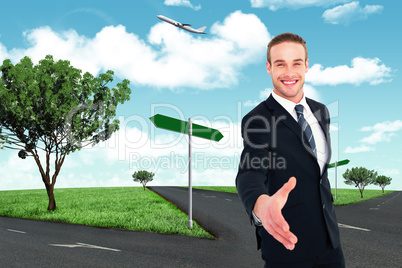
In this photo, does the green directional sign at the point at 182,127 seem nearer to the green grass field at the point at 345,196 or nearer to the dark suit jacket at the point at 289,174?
the dark suit jacket at the point at 289,174

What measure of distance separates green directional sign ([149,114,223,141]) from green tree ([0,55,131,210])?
467 inches

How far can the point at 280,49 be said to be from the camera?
100 inches

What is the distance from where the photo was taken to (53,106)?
19.9m

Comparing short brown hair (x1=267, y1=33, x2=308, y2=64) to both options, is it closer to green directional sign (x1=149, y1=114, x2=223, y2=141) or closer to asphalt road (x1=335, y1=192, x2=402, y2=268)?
asphalt road (x1=335, y1=192, x2=402, y2=268)

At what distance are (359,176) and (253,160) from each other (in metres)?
52.2

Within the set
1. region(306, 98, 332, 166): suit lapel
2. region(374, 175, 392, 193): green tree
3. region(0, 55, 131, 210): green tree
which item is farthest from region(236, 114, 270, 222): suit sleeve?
region(374, 175, 392, 193): green tree

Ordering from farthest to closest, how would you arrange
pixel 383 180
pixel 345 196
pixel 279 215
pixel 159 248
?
1. pixel 383 180
2. pixel 345 196
3. pixel 159 248
4. pixel 279 215

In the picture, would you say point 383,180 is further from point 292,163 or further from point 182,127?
point 292,163

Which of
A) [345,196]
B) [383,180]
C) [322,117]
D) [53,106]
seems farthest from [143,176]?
[322,117]

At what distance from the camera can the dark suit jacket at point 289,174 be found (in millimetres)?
2340

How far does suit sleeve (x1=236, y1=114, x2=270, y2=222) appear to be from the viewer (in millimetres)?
2186

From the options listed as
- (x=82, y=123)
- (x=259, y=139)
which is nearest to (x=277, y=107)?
(x=259, y=139)

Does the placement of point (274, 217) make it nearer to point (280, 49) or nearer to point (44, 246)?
point (280, 49)

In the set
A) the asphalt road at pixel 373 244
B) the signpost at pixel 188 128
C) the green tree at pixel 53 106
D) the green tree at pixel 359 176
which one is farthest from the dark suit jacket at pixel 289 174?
the green tree at pixel 359 176
